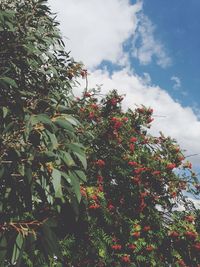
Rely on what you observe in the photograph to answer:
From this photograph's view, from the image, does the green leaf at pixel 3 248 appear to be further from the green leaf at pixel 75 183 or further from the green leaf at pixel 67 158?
the green leaf at pixel 67 158

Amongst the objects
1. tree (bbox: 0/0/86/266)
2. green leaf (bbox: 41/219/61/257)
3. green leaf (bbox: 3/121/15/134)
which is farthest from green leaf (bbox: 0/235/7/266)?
green leaf (bbox: 3/121/15/134)

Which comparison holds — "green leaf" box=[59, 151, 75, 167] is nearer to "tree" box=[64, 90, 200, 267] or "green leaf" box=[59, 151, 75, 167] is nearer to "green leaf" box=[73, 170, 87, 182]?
"green leaf" box=[73, 170, 87, 182]

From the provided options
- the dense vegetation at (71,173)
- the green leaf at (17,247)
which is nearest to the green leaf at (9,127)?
the dense vegetation at (71,173)

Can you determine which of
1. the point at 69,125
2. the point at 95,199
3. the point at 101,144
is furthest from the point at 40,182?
the point at 101,144

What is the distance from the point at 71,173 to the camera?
12.7 feet

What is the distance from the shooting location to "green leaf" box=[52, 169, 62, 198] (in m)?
3.61

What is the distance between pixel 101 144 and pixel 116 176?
84 centimetres

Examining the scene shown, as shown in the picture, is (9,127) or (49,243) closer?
(49,243)

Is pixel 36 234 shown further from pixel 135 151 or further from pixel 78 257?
pixel 135 151

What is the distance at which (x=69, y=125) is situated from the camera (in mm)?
4020

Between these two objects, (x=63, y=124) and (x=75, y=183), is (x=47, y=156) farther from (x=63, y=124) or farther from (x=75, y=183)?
(x=63, y=124)

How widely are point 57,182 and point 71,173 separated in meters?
0.27

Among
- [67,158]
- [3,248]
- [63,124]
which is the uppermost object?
[63,124]

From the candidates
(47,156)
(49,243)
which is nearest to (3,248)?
(49,243)
